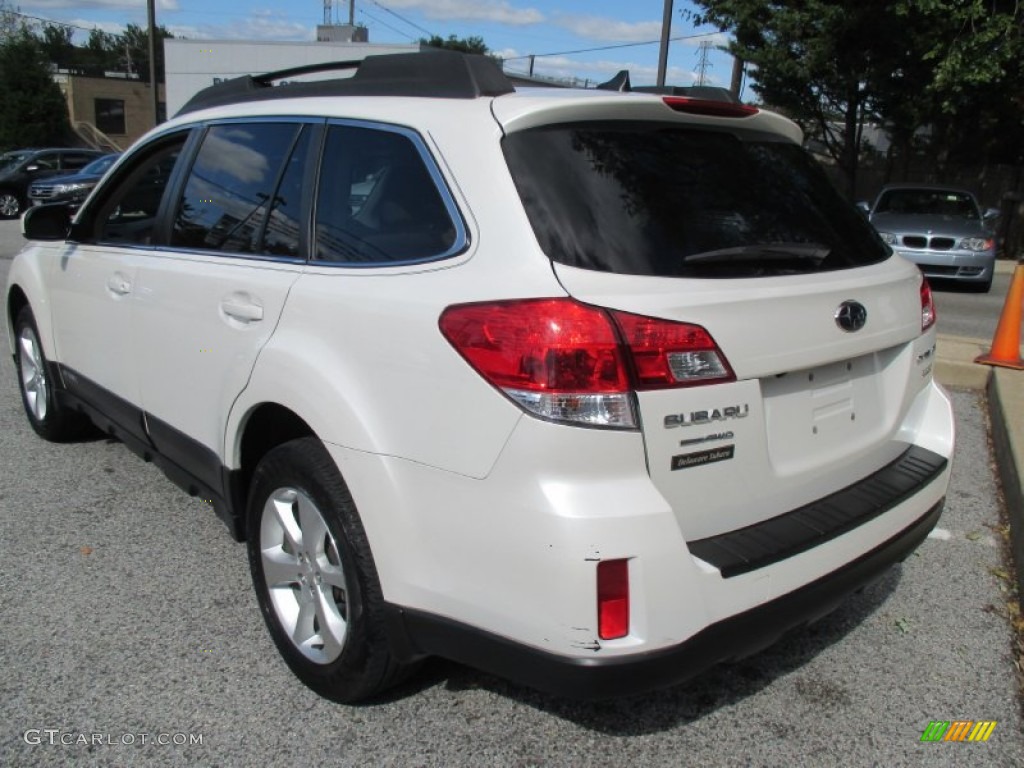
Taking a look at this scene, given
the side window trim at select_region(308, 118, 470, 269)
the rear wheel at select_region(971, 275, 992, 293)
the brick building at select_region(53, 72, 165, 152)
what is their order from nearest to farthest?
the side window trim at select_region(308, 118, 470, 269)
the rear wheel at select_region(971, 275, 992, 293)
the brick building at select_region(53, 72, 165, 152)

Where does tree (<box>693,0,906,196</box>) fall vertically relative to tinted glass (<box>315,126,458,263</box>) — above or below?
above

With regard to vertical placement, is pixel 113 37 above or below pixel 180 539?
above

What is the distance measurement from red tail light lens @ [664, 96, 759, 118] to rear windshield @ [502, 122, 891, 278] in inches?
2.2

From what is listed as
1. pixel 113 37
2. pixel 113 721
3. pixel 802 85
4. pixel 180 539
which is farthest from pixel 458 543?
Answer: pixel 113 37

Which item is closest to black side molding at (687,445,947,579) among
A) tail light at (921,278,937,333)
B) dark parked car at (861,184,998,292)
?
tail light at (921,278,937,333)

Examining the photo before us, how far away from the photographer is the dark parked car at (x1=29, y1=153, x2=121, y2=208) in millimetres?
19609

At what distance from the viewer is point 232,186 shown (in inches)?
125

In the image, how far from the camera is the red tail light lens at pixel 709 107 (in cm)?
248

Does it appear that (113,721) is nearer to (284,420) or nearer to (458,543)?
(284,420)

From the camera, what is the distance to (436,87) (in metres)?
2.54

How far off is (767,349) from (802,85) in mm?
20909

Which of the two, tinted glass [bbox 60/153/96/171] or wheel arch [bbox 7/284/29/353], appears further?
tinted glass [bbox 60/153/96/171]

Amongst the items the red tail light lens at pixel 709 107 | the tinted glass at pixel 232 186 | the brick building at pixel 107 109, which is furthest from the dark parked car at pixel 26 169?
the brick building at pixel 107 109

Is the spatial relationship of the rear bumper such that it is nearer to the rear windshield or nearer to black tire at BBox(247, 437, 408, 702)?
black tire at BBox(247, 437, 408, 702)
